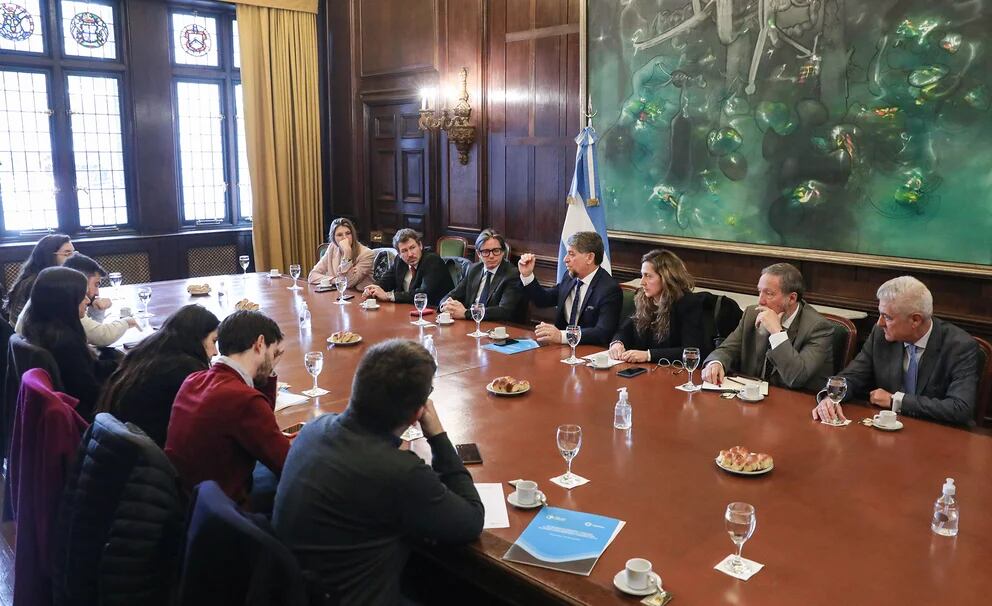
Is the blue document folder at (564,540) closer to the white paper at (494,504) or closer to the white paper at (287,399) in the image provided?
the white paper at (494,504)

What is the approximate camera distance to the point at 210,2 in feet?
26.1

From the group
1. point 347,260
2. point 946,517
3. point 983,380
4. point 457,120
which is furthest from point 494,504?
point 457,120


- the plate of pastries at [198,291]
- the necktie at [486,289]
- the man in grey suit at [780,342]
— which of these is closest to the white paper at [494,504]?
the man in grey suit at [780,342]

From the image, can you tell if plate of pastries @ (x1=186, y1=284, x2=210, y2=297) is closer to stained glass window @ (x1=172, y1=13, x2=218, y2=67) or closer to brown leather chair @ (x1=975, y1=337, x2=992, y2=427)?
stained glass window @ (x1=172, y1=13, x2=218, y2=67)

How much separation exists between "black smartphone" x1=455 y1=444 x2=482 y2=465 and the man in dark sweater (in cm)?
43

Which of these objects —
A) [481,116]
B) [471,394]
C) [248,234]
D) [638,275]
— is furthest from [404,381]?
[248,234]

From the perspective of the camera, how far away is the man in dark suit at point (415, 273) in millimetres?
5543

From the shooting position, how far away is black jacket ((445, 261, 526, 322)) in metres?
4.87

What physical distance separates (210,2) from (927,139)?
6.73 m

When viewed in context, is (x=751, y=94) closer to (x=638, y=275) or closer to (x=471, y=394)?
(x=638, y=275)

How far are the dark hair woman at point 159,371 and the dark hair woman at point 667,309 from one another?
77.9 inches

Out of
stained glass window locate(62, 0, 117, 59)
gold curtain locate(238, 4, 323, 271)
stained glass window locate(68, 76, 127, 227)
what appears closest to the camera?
stained glass window locate(62, 0, 117, 59)

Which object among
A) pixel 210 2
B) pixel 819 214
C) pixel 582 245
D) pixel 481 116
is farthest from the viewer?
pixel 210 2

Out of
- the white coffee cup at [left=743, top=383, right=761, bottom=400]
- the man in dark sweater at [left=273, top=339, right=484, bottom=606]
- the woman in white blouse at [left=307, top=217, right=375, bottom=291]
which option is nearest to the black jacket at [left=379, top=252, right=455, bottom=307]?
the woman in white blouse at [left=307, top=217, right=375, bottom=291]
